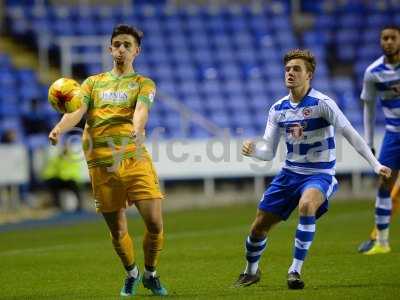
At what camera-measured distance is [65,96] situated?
8586 mm

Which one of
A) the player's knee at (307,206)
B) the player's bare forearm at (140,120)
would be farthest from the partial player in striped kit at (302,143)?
the player's bare forearm at (140,120)

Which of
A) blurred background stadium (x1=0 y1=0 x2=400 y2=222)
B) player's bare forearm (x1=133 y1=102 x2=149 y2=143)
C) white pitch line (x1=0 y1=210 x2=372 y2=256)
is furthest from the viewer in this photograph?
blurred background stadium (x1=0 y1=0 x2=400 y2=222)

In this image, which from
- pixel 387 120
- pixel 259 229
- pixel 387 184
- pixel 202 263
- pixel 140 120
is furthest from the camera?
pixel 387 120

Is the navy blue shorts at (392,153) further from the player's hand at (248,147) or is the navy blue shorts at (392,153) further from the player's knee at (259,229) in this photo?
the player's hand at (248,147)

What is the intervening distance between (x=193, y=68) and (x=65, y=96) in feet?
58.2

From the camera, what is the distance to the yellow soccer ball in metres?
8.54

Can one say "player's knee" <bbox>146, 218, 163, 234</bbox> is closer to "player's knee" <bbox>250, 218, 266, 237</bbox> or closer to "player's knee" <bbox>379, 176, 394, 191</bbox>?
"player's knee" <bbox>250, 218, 266, 237</bbox>

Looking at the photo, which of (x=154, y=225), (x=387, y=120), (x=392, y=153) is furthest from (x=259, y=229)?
(x=387, y=120)

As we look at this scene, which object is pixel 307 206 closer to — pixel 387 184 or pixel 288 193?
pixel 288 193

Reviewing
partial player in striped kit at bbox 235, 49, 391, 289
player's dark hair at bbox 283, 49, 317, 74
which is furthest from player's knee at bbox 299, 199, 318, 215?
player's dark hair at bbox 283, 49, 317, 74

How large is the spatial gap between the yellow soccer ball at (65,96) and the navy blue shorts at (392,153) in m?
4.40

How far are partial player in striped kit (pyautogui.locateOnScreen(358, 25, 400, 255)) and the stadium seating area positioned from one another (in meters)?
12.0

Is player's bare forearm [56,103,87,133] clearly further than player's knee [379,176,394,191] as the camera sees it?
No

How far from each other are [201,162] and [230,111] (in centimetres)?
361
